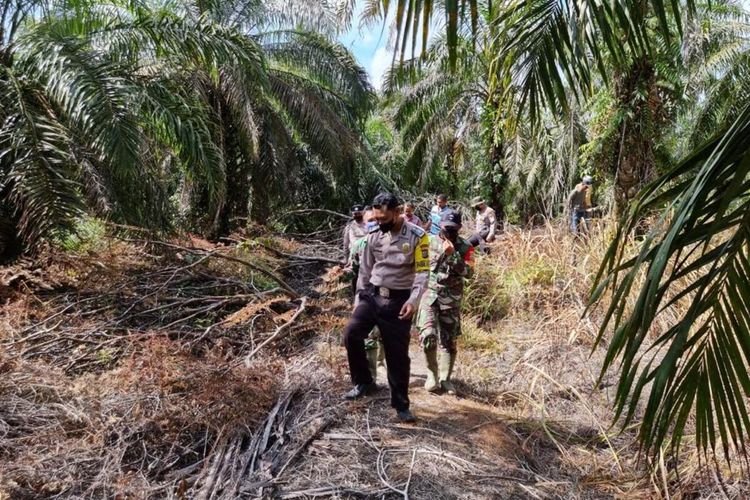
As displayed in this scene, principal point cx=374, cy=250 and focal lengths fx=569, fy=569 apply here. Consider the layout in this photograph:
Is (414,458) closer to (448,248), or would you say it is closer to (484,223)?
(448,248)

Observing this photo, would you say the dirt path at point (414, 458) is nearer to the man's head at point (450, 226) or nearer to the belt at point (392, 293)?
the belt at point (392, 293)

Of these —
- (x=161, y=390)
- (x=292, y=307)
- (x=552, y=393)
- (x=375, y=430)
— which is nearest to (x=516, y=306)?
(x=552, y=393)

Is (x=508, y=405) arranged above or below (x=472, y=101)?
below

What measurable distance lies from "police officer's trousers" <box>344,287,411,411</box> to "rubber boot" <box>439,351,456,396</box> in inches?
42.4

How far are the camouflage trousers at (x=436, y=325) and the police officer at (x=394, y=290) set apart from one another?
782mm

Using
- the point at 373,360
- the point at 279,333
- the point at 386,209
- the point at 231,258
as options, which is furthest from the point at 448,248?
the point at 231,258

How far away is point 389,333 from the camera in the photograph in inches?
164

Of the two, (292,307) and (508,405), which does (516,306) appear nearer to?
(508,405)

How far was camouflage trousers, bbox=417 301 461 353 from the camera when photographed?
16.4ft

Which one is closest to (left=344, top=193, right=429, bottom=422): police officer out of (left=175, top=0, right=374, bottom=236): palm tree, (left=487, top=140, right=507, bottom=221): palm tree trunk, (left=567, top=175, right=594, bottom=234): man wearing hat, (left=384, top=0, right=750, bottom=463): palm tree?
(left=384, top=0, right=750, bottom=463): palm tree

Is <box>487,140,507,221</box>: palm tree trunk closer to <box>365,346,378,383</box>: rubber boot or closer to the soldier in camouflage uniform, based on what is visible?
the soldier in camouflage uniform

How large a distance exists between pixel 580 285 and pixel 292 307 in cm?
368

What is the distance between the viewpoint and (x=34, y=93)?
648 cm

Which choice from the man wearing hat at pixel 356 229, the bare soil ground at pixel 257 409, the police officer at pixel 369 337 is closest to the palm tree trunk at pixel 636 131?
the bare soil ground at pixel 257 409
